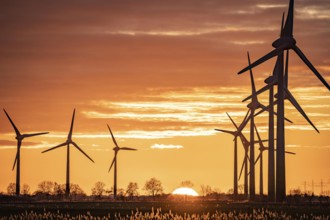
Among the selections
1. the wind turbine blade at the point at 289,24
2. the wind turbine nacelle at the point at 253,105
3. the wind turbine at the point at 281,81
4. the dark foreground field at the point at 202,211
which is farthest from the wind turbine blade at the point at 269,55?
the wind turbine nacelle at the point at 253,105

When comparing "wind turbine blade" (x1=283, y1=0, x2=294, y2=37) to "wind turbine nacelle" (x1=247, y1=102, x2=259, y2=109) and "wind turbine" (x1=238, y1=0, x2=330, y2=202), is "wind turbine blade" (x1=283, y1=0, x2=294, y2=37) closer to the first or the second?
"wind turbine" (x1=238, y1=0, x2=330, y2=202)

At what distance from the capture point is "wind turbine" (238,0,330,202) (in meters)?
111

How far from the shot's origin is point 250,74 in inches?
5876

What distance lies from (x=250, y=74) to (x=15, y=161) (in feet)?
203

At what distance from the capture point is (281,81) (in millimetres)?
117750

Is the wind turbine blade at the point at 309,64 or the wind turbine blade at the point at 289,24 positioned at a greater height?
the wind turbine blade at the point at 289,24

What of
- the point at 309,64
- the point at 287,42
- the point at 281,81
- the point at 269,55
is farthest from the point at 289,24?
the point at 309,64

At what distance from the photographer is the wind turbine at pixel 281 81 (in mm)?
110625

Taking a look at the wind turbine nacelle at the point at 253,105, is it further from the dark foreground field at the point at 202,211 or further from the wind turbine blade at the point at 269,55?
the dark foreground field at the point at 202,211

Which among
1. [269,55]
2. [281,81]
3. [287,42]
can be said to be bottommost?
[281,81]

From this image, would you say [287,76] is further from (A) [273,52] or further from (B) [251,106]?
(B) [251,106]

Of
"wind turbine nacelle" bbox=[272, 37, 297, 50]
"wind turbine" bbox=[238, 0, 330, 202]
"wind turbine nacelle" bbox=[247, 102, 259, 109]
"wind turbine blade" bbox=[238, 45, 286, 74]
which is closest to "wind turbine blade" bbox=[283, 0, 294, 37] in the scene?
"wind turbine" bbox=[238, 0, 330, 202]

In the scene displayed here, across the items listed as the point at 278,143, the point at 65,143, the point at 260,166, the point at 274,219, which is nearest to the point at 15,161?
the point at 65,143

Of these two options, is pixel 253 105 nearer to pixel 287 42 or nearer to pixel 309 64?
pixel 287 42
